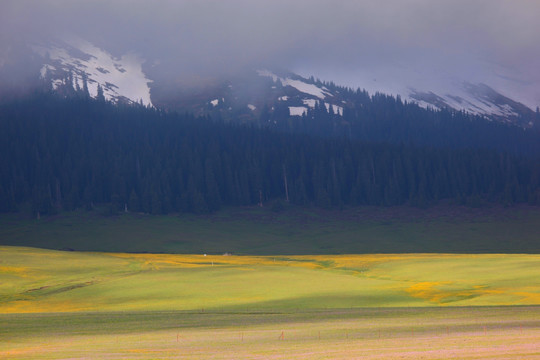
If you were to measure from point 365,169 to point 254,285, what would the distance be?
417 feet

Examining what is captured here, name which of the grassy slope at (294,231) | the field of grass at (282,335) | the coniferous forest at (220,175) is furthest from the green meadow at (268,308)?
the coniferous forest at (220,175)

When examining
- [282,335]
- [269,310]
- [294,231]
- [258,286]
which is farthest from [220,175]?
[282,335]

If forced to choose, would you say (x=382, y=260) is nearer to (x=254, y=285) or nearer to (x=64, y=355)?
(x=254, y=285)

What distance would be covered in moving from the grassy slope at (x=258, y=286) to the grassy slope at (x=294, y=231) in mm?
47672

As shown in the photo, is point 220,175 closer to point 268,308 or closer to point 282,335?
point 268,308

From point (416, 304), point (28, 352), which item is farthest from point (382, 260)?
point (28, 352)

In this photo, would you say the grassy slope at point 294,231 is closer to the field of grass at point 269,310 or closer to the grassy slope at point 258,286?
the field of grass at point 269,310

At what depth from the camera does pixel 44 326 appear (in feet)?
→ 145

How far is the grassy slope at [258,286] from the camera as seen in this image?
5456cm

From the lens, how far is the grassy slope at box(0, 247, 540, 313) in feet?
179

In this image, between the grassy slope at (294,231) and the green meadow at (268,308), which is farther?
the grassy slope at (294,231)

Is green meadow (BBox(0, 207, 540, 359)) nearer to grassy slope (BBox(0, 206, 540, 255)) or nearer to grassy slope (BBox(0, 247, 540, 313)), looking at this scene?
grassy slope (BBox(0, 247, 540, 313))

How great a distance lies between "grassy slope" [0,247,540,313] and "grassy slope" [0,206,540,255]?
47.7 meters

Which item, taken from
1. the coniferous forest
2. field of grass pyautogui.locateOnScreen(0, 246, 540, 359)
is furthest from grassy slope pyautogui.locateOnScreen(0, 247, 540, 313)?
the coniferous forest
